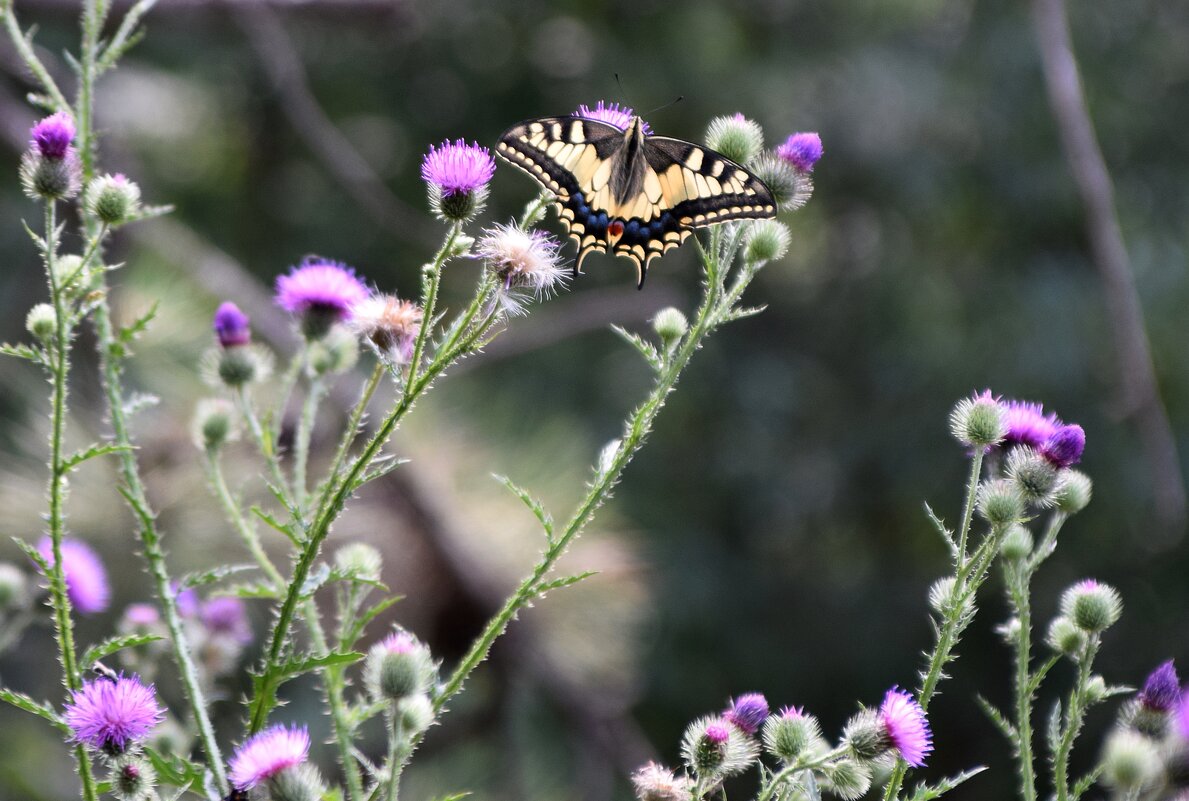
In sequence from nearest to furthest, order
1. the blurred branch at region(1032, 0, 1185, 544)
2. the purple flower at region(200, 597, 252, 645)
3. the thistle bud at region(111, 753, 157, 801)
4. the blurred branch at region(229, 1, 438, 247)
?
the thistle bud at region(111, 753, 157, 801), the purple flower at region(200, 597, 252, 645), the blurred branch at region(1032, 0, 1185, 544), the blurred branch at region(229, 1, 438, 247)

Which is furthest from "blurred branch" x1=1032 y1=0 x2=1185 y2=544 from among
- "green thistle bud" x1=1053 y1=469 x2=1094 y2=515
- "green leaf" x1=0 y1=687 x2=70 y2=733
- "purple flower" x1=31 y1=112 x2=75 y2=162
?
"green leaf" x1=0 y1=687 x2=70 y2=733

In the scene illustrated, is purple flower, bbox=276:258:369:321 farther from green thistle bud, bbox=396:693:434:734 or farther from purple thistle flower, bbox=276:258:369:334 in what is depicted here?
green thistle bud, bbox=396:693:434:734

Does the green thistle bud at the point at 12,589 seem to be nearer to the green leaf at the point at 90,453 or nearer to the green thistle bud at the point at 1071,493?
the green leaf at the point at 90,453

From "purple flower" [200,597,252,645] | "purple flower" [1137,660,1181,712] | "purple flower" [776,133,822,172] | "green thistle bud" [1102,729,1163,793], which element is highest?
"purple flower" [776,133,822,172]

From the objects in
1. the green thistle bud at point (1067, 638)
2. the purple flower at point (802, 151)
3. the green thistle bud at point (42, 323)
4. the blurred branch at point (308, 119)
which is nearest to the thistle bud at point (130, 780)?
the green thistle bud at point (42, 323)

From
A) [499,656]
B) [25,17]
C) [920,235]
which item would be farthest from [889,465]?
[25,17]

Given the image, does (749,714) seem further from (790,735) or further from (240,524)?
(240,524)

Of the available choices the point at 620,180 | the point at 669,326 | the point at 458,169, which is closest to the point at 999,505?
the point at 669,326

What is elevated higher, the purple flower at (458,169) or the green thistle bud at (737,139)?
the green thistle bud at (737,139)
